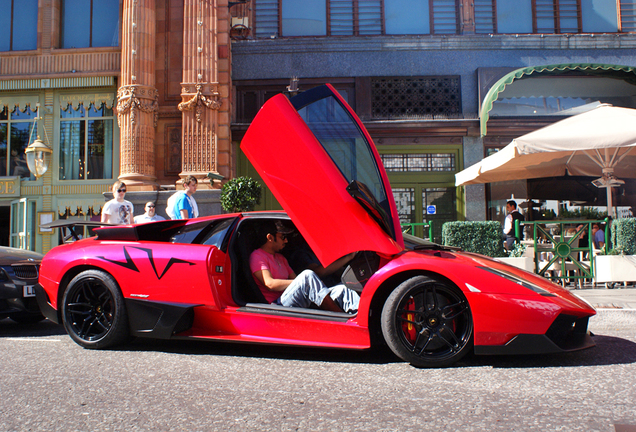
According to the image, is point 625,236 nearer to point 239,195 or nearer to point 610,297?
point 610,297

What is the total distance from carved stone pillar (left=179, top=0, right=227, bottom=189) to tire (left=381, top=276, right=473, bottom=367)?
9670 mm

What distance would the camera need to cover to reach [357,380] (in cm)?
316

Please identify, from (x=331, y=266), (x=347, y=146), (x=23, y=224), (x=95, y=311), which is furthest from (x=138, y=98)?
(x=347, y=146)

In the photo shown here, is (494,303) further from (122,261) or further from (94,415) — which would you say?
(122,261)

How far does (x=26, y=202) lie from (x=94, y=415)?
43.2ft

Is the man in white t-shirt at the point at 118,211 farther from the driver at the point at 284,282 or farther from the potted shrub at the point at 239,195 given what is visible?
the driver at the point at 284,282

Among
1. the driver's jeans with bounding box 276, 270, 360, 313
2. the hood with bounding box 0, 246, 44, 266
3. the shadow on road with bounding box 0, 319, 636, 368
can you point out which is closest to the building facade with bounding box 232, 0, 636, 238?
the hood with bounding box 0, 246, 44, 266

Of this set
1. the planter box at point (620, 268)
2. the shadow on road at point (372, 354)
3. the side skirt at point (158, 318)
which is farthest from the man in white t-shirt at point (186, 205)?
the planter box at point (620, 268)

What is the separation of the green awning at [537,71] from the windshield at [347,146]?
9.51 m

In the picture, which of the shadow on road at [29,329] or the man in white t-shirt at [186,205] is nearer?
the shadow on road at [29,329]

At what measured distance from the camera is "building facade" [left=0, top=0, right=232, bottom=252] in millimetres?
12477

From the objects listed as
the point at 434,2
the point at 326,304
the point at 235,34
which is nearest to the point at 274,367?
the point at 326,304

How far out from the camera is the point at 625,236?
8.02 m

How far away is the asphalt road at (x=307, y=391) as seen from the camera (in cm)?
244
